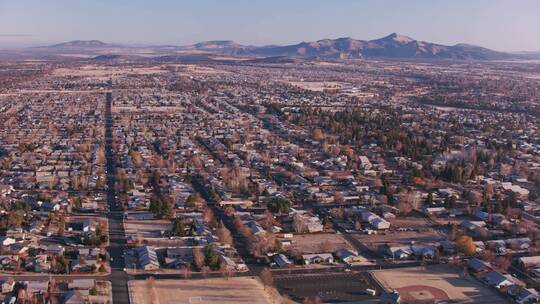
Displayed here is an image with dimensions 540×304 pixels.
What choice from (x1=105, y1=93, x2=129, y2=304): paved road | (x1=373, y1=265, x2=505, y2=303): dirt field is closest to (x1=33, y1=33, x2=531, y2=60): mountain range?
(x1=105, y1=93, x2=129, y2=304): paved road

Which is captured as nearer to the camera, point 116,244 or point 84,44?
point 116,244

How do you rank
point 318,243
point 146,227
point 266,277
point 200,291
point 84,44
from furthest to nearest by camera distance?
point 84,44 → point 146,227 → point 318,243 → point 266,277 → point 200,291

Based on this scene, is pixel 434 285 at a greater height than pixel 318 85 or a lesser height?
lesser

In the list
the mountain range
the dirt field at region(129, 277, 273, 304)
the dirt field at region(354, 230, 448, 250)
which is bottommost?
the dirt field at region(354, 230, 448, 250)

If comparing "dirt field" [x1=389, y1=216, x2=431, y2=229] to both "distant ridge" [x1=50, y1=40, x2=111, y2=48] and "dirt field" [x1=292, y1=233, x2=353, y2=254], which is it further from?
"distant ridge" [x1=50, y1=40, x2=111, y2=48]

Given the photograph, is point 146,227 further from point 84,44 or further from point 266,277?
point 84,44

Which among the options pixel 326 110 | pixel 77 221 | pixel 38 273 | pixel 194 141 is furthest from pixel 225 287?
pixel 326 110

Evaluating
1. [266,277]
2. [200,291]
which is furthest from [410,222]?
[200,291]
